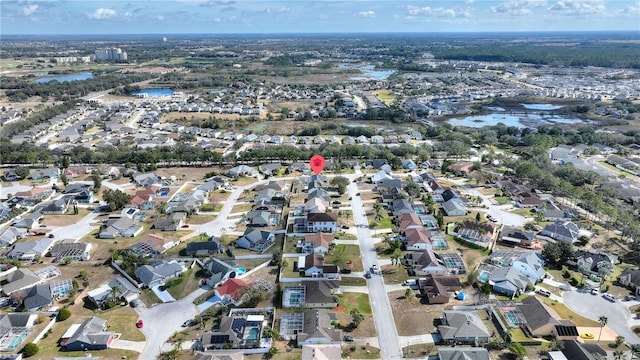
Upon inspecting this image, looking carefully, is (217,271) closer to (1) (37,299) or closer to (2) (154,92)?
(1) (37,299)

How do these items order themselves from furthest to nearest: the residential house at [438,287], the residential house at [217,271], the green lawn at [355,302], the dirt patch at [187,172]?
the dirt patch at [187,172] < the residential house at [217,271] < the residential house at [438,287] < the green lawn at [355,302]

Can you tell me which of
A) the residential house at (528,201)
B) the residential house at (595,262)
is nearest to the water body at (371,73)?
the residential house at (528,201)

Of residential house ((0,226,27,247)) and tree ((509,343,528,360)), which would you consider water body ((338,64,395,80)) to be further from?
tree ((509,343,528,360))

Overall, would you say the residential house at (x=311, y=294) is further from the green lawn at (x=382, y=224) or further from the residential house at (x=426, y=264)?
the green lawn at (x=382, y=224)

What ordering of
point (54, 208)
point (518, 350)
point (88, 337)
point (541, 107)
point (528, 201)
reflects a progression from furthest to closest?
point (541, 107) → point (528, 201) → point (54, 208) → point (88, 337) → point (518, 350)

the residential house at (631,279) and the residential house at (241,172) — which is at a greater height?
the residential house at (241,172)

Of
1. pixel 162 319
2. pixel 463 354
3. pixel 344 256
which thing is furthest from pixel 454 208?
pixel 162 319
